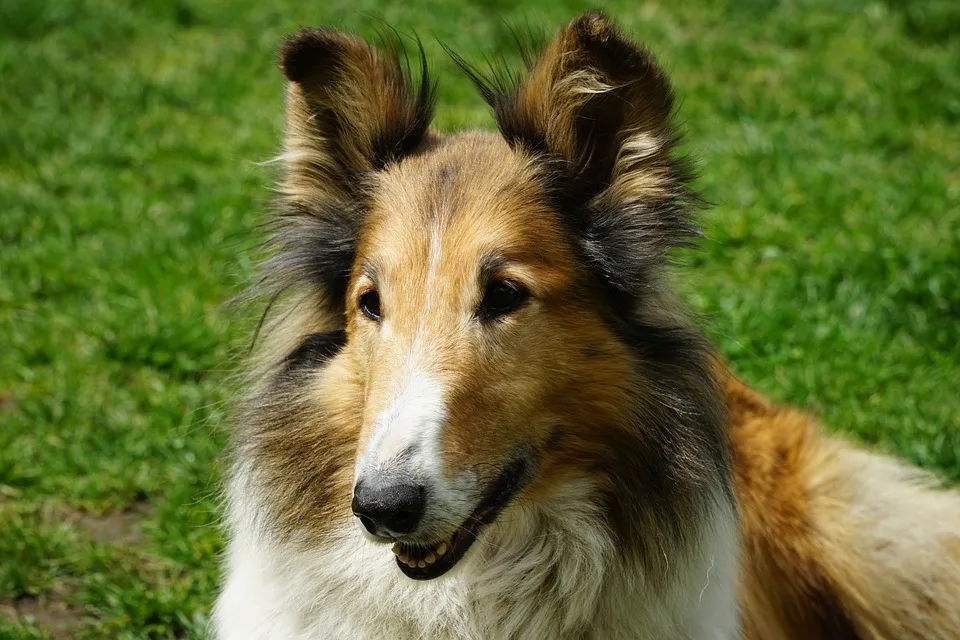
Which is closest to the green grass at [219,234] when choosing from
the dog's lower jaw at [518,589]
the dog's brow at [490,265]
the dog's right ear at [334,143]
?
the dog's right ear at [334,143]

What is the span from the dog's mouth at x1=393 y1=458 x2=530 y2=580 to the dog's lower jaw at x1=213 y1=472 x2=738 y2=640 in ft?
0.61

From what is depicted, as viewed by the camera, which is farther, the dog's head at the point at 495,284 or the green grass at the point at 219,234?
the green grass at the point at 219,234

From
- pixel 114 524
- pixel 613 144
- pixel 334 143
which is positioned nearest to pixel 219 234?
pixel 114 524

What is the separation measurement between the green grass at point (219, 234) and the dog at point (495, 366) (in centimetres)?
75

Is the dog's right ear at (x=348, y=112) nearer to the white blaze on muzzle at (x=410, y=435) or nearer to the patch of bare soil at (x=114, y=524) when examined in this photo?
the white blaze on muzzle at (x=410, y=435)

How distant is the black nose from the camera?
2541mm

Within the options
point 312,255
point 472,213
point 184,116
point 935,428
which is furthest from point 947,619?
point 184,116

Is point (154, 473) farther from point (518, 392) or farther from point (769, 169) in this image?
point (769, 169)

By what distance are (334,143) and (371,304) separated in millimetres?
634

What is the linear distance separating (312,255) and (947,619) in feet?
8.82

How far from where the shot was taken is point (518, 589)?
3.11 meters

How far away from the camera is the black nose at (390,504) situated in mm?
2541

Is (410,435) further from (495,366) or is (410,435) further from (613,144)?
(613,144)

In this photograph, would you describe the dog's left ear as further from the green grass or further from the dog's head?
the green grass
